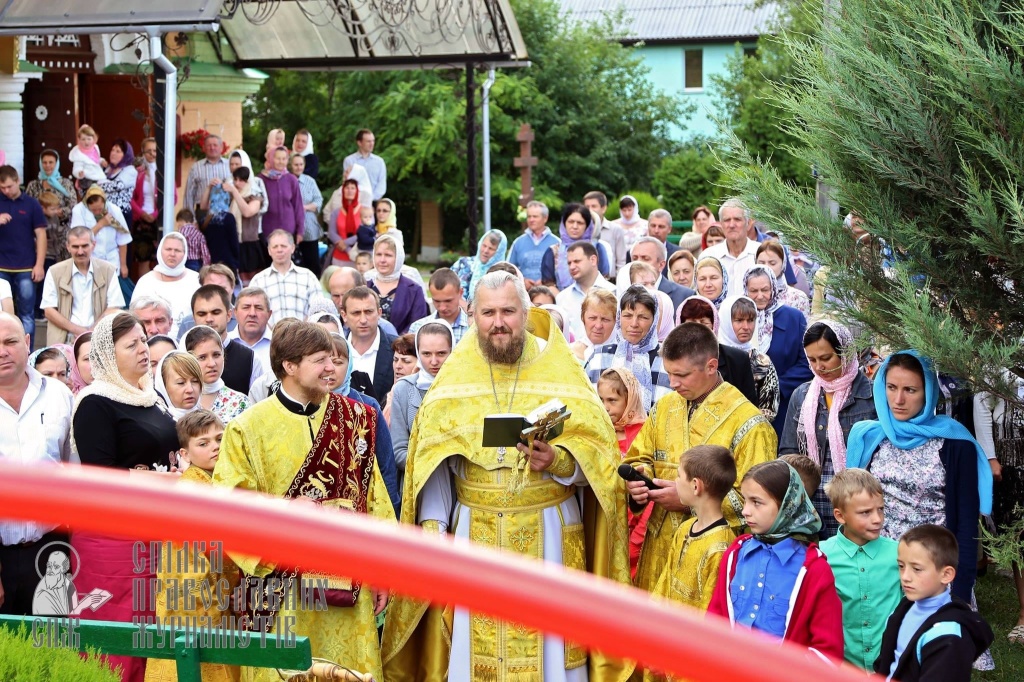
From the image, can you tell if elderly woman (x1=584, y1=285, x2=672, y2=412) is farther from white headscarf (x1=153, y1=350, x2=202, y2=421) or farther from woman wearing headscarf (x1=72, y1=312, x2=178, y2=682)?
woman wearing headscarf (x1=72, y1=312, x2=178, y2=682)

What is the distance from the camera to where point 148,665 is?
5.15m

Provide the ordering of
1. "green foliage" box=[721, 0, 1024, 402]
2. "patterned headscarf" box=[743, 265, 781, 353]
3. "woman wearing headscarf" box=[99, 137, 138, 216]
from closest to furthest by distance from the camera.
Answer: "green foliage" box=[721, 0, 1024, 402] < "patterned headscarf" box=[743, 265, 781, 353] < "woman wearing headscarf" box=[99, 137, 138, 216]

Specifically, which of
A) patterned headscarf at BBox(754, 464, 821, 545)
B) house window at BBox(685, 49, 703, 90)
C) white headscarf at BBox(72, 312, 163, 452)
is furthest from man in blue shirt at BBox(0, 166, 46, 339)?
house window at BBox(685, 49, 703, 90)

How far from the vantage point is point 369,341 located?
25.0 ft

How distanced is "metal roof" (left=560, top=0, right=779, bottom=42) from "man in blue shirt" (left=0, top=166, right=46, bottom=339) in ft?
106

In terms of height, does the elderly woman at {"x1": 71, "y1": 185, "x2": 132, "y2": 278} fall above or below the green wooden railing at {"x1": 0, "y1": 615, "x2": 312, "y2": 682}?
above

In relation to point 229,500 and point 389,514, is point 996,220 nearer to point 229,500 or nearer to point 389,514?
point 389,514

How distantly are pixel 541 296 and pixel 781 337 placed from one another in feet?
6.42

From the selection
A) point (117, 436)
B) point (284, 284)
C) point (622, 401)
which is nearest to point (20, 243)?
point (284, 284)

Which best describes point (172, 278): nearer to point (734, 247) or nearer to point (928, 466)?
point (734, 247)

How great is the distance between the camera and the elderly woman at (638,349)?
6.92 metres

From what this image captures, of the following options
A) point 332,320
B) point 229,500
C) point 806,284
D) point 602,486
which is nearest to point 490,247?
point 806,284

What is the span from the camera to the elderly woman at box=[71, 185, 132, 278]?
1341cm

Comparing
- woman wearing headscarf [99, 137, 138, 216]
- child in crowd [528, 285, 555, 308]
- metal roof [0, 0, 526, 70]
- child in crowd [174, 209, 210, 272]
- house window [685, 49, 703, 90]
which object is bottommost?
child in crowd [528, 285, 555, 308]
